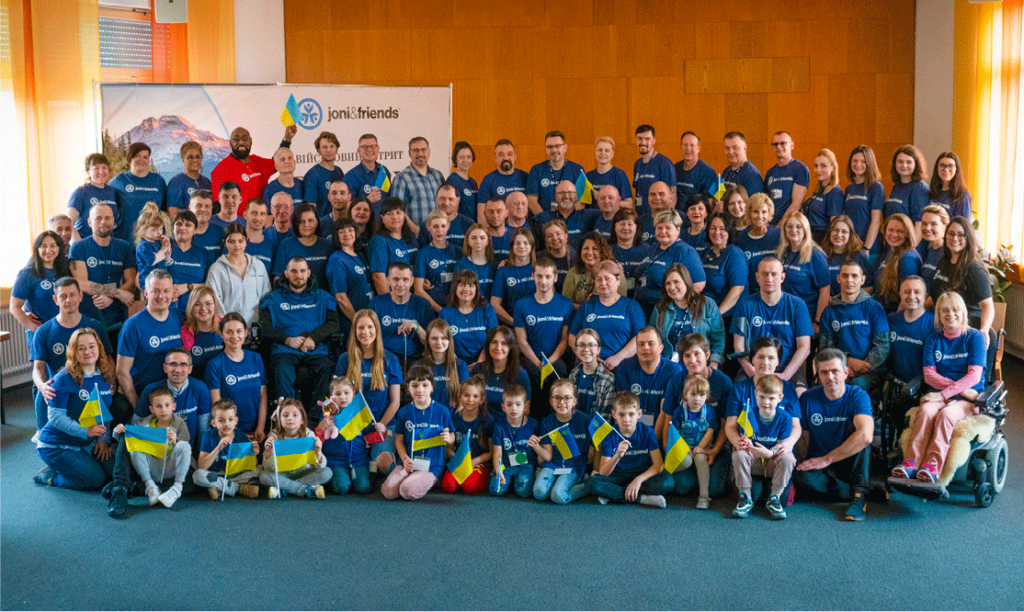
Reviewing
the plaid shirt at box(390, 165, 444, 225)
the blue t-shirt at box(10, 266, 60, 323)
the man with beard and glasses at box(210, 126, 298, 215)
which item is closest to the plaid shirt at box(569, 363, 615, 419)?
the plaid shirt at box(390, 165, 444, 225)

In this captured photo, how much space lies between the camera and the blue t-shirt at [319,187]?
289 inches

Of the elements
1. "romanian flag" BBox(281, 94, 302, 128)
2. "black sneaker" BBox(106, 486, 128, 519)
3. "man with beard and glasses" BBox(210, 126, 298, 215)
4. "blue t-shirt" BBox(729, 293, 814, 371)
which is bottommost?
"black sneaker" BBox(106, 486, 128, 519)

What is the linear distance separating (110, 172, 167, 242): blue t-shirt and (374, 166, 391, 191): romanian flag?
1790 millimetres

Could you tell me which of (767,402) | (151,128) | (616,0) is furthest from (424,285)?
(616,0)

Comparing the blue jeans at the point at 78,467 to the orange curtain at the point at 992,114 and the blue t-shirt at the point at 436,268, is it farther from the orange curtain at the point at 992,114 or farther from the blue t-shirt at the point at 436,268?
the orange curtain at the point at 992,114

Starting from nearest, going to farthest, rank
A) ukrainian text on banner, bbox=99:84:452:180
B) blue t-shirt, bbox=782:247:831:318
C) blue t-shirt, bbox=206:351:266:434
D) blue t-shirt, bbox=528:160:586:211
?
blue t-shirt, bbox=206:351:266:434 → blue t-shirt, bbox=782:247:831:318 → blue t-shirt, bbox=528:160:586:211 → ukrainian text on banner, bbox=99:84:452:180

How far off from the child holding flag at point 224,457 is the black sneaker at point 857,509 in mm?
3309

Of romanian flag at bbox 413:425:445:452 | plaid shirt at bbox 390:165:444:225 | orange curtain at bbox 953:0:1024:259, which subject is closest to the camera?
romanian flag at bbox 413:425:445:452

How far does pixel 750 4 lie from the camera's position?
9.54 meters

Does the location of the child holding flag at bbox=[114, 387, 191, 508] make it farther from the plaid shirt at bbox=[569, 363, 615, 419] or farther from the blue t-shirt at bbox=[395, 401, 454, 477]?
the plaid shirt at bbox=[569, 363, 615, 419]

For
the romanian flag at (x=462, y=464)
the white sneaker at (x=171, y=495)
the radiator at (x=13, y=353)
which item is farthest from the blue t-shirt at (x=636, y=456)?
the radiator at (x=13, y=353)

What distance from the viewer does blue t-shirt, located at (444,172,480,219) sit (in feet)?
25.0

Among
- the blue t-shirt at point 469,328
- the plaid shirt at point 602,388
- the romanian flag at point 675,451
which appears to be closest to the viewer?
the romanian flag at point 675,451

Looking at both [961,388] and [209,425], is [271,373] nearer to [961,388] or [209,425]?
[209,425]
